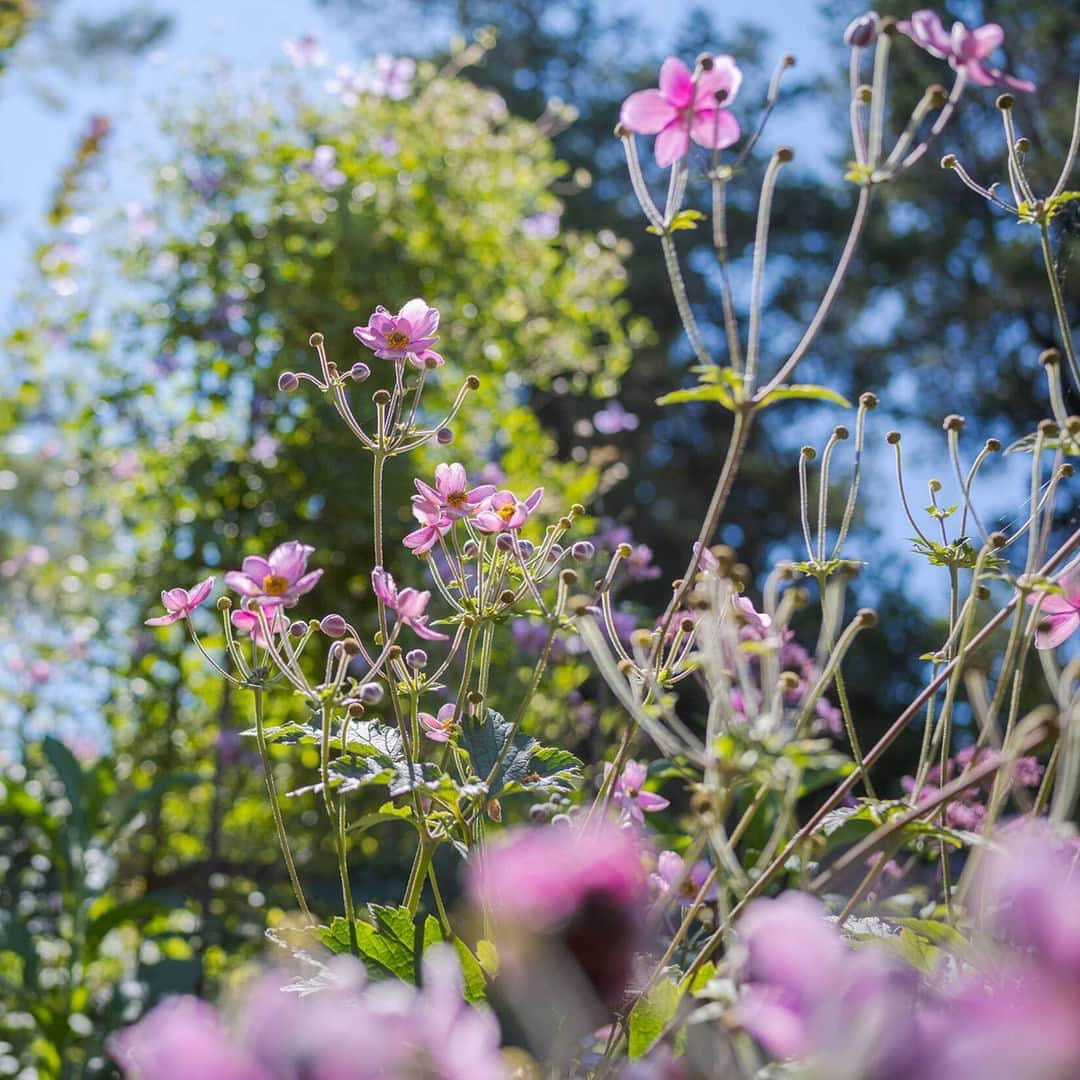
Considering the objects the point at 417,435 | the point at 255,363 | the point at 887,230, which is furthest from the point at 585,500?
the point at 887,230

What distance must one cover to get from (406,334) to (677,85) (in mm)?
320

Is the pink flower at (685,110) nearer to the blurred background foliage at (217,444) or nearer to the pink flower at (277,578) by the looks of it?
the pink flower at (277,578)

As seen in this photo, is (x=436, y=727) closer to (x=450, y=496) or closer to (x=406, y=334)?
(x=450, y=496)

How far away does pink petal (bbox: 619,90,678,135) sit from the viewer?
84 cm

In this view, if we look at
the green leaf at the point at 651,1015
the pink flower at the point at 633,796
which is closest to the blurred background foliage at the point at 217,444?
the pink flower at the point at 633,796

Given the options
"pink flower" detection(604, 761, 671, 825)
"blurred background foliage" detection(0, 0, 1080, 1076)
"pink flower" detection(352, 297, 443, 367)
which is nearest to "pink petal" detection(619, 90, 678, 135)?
"pink flower" detection(352, 297, 443, 367)

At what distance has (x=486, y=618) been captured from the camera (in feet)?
3.09

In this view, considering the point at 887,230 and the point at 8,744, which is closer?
the point at 8,744

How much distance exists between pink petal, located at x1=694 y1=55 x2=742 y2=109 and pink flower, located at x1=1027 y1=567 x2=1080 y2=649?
17.6 inches

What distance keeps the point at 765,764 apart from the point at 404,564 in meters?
2.18

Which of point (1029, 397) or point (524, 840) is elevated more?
point (524, 840)

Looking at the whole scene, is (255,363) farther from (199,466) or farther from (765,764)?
(765,764)

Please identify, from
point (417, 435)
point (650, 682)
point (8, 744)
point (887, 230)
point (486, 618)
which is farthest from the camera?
point (887, 230)

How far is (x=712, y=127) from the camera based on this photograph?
2.82ft
